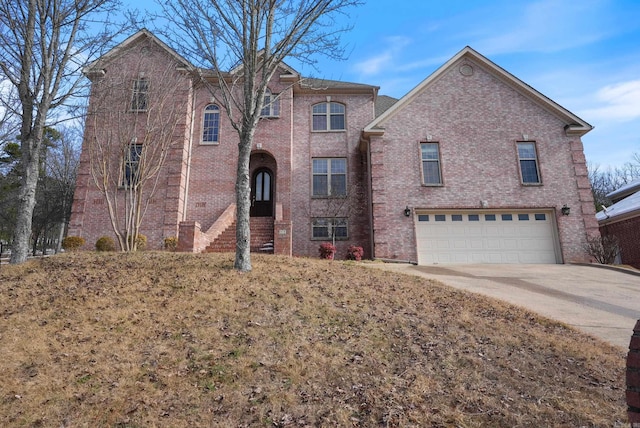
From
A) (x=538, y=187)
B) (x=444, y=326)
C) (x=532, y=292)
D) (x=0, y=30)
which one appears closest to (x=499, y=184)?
(x=538, y=187)

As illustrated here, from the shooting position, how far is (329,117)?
727 inches

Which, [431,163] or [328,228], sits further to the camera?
[328,228]

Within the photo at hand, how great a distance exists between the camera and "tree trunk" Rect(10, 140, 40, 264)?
30.8 ft

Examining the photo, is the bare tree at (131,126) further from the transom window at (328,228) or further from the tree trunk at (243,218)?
the transom window at (328,228)

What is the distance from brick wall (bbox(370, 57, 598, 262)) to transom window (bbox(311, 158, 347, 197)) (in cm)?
212

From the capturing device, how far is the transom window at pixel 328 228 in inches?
664

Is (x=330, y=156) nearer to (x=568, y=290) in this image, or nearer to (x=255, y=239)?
(x=255, y=239)

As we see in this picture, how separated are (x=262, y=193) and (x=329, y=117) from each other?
507cm

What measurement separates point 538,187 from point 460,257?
4.58 m

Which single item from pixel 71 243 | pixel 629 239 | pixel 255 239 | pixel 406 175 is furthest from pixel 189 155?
pixel 629 239

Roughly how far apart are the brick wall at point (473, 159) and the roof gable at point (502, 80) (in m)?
0.15

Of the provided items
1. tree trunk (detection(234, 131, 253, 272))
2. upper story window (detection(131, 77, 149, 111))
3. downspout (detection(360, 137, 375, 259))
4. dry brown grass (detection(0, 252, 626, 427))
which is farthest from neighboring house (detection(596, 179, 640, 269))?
upper story window (detection(131, 77, 149, 111))

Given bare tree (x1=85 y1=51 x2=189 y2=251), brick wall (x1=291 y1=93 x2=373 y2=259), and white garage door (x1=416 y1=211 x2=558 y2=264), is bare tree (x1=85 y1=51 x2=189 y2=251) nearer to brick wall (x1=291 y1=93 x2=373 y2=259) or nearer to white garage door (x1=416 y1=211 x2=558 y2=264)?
brick wall (x1=291 y1=93 x2=373 y2=259)

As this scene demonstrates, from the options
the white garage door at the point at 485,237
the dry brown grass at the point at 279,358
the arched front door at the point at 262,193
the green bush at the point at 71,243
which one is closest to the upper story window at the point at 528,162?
the white garage door at the point at 485,237
